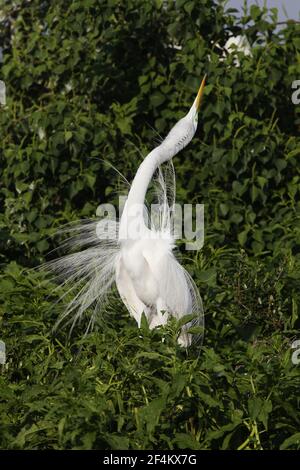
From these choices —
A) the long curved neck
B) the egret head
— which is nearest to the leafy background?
the long curved neck

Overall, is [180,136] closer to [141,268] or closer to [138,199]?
[138,199]

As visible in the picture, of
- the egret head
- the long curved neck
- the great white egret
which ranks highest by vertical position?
the egret head

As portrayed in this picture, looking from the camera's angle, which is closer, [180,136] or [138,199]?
[138,199]

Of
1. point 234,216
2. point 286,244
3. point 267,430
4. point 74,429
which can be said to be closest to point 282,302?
point 286,244

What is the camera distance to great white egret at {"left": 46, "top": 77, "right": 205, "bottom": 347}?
391 cm

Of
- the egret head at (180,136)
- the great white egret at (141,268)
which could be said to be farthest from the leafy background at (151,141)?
the egret head at (180,136)

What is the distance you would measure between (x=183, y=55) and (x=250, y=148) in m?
0.66

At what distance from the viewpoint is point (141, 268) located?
156 inches

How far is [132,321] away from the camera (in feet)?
13.4

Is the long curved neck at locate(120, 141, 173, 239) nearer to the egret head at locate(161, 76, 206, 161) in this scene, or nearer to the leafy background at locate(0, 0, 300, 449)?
the egret head at locate(161, 76, 206, 161)

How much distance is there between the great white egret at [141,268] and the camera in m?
3.91

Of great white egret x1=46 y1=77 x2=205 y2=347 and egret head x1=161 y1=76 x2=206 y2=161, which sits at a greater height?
egret head x1=161 y1=76 x2=206 y2=161

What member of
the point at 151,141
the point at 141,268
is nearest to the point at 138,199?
the point at 141,268

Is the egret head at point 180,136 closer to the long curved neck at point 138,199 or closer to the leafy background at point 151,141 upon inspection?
the long curved neck at point 138,199
